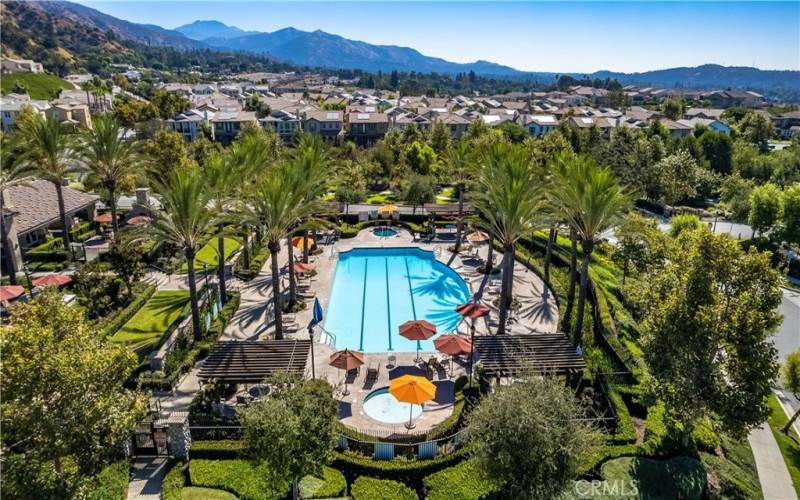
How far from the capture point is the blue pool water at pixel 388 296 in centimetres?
2989

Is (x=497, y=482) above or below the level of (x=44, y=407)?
below

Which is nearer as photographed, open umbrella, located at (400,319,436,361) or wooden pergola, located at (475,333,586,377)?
wooden pergola, located at (475,333,586,377)

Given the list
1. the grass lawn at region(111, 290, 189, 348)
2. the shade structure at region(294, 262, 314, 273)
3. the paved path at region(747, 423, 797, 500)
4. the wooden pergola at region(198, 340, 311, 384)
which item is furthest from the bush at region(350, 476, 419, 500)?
the shade structure at region(294, 262, 314, 273)

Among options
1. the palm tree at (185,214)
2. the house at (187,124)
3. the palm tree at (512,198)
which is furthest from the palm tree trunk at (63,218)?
the house at (187,124)

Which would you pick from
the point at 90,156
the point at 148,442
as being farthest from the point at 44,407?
the point at 90,156

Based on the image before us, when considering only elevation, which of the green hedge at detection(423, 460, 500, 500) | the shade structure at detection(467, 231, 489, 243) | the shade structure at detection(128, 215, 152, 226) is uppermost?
the shade structure at detection(128, 215, 152, 226)

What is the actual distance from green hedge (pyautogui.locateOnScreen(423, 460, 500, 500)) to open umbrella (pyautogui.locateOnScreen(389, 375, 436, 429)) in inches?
117

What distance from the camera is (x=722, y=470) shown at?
1764 centimetres

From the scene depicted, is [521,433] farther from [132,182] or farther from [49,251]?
[132,182]

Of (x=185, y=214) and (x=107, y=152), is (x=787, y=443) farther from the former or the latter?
(x=107, y=152)

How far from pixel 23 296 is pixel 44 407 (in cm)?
2263
